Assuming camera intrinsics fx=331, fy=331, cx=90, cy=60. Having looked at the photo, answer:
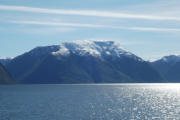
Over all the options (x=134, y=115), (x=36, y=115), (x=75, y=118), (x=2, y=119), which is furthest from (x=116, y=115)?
(x=2, y=119)

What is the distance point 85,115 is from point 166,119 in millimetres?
26654

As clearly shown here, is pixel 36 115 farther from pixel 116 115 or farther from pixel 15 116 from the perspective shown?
pixel 116 115

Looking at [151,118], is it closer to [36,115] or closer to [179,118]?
[179,118]

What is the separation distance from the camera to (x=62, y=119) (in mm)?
102625

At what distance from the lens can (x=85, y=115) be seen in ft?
366

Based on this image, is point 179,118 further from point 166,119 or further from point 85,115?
point 85,115

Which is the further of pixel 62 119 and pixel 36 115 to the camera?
pixel 36 115

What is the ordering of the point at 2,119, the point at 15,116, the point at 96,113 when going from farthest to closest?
the point at 96,113 → the point at 15,116 → the point at 2,119

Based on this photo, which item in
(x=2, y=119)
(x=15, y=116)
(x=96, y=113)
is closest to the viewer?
(x=2, y=119)

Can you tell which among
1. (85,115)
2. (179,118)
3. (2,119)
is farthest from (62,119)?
(179,118)

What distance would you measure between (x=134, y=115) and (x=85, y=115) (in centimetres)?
1684

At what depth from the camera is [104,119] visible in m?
104

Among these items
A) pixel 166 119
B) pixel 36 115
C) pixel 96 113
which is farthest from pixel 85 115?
pixel 166 119

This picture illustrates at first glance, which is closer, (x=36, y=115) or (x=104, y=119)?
(x=104, y=119)
